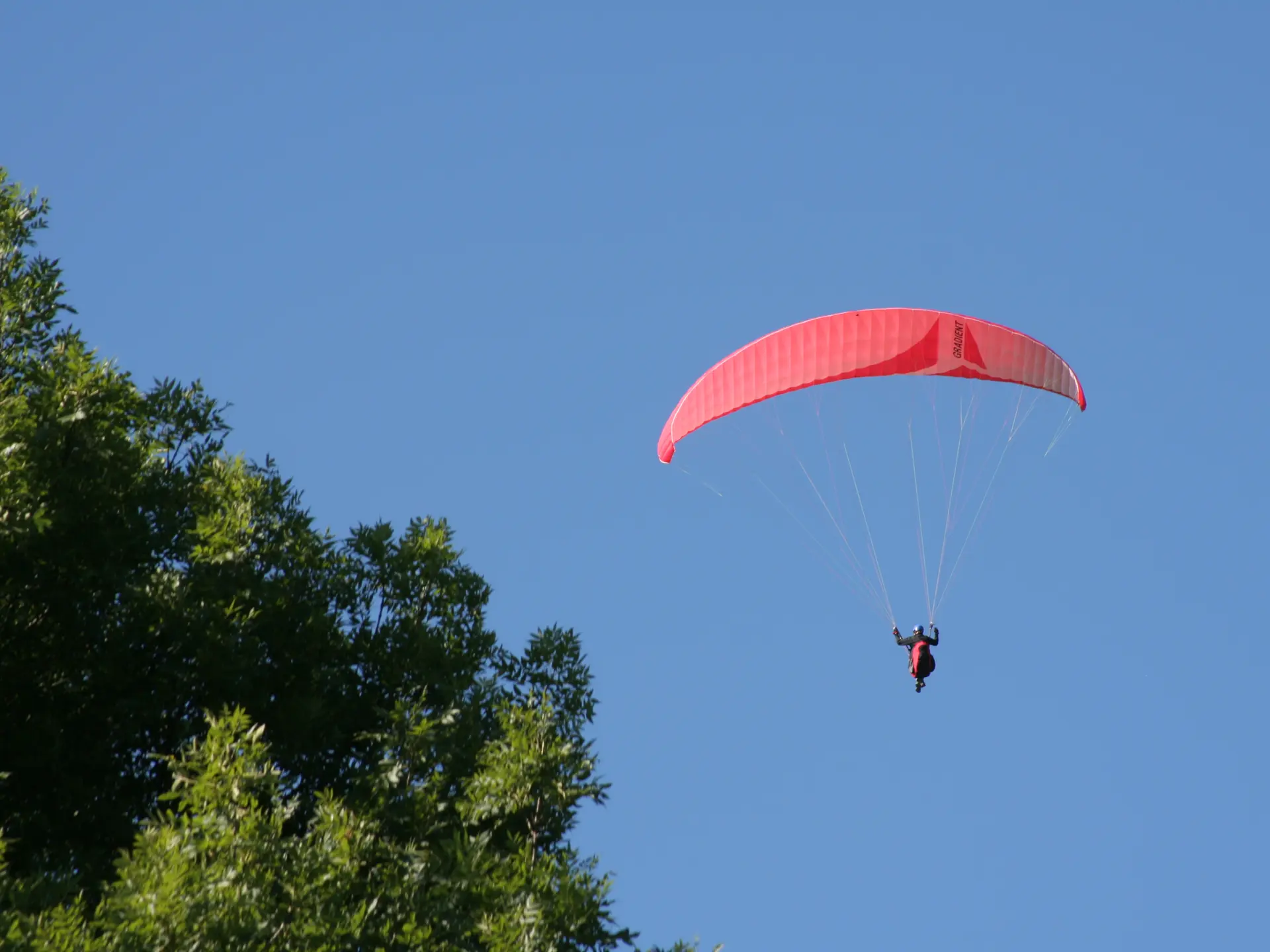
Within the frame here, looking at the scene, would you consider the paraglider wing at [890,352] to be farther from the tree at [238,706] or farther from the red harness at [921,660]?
the tree at [238,706]

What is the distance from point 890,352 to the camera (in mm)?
30516

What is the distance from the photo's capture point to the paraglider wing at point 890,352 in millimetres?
30312

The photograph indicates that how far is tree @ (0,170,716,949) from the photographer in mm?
18625

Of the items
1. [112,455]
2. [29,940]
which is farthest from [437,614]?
[29,940]

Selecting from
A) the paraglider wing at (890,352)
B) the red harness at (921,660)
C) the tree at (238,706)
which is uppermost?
the paraglider wing at (890,352)

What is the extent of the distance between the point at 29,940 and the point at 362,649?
7.85 meters

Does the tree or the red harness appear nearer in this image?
the tree

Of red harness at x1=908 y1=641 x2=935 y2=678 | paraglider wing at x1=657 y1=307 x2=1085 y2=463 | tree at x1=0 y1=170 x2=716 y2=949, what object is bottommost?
tree at x1=0 y1=170 x2=716 y2=949

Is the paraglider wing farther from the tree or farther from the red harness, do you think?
the tree

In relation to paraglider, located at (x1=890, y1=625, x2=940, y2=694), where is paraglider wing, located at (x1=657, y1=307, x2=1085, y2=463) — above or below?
above

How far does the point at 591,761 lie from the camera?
21281 millimetres

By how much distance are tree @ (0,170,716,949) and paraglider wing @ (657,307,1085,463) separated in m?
7.56

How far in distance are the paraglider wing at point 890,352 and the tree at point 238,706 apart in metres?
7.56

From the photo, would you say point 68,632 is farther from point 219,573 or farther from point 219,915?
point 219,915
